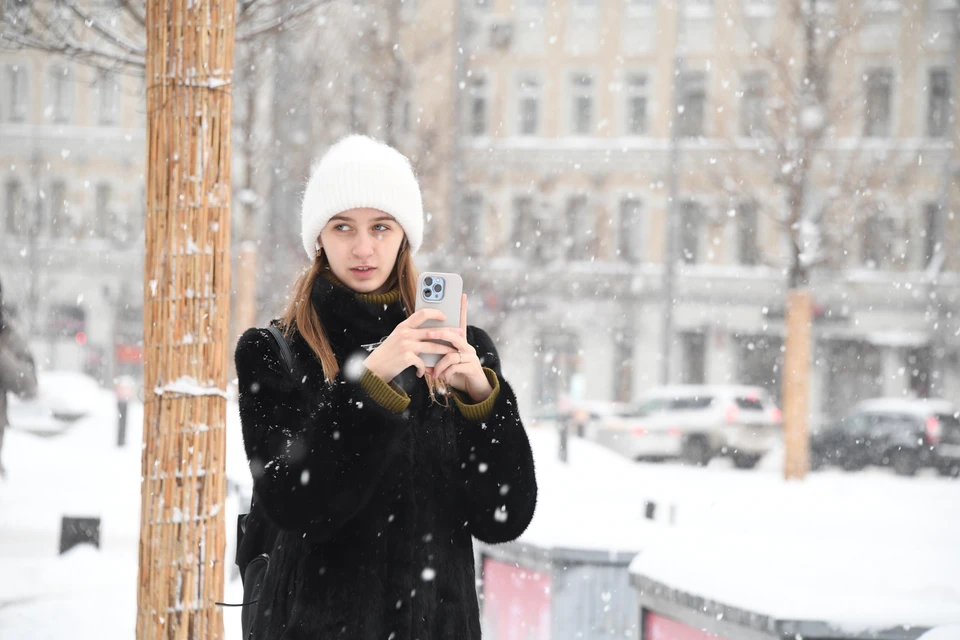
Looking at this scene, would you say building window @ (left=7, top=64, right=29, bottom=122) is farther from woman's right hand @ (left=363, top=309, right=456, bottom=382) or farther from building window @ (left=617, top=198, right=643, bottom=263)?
woman's right hand @ (left=363, top=309, right=456, bottom=382)

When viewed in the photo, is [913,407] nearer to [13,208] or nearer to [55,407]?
[55,407]

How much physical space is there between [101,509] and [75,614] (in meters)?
4.83

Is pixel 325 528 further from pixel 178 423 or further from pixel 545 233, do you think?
pixel 545 233

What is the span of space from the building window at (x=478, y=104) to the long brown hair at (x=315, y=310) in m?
28.8

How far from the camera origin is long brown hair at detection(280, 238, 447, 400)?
2258 millimetres

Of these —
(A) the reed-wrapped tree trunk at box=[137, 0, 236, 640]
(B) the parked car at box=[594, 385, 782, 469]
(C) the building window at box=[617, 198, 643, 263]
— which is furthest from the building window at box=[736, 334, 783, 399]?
(A) the reed-wrapped tree trunk at box=[137, 0, 236, 640]

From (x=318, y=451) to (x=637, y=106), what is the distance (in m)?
32.4

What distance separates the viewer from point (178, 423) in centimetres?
311

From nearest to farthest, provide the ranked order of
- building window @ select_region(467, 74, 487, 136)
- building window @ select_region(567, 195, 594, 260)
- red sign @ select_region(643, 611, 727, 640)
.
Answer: red sign @ select_region(643, 611, 727, 640)
building window @ select_region(567, 195, 594, 260)
building window @ select_region(467, 74, 487, 136)

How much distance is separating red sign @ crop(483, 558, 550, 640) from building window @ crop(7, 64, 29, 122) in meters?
32.6

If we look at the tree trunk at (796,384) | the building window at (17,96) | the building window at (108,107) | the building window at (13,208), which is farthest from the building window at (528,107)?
the tree trunk at (796,384)

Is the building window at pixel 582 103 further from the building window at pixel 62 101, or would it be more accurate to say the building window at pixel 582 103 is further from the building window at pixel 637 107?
the building window at pixel 62 101

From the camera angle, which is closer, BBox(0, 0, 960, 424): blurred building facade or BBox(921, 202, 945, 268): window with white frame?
BBox(0, 0, 960, 424): blurred building facade

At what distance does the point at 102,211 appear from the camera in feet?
114
